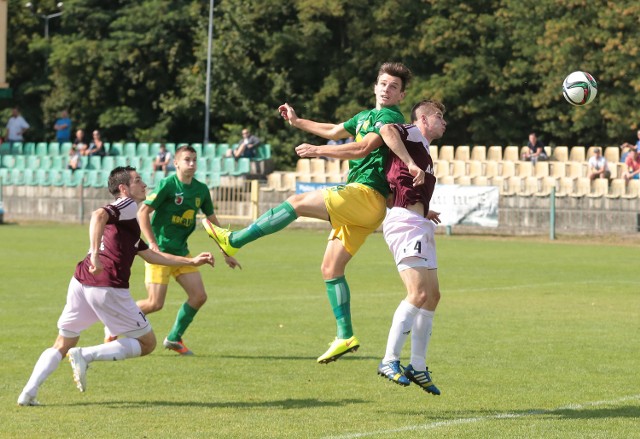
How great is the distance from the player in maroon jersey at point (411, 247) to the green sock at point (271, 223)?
0.81m

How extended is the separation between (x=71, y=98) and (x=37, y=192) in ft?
31.8

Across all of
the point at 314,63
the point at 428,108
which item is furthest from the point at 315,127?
the point at 314,63

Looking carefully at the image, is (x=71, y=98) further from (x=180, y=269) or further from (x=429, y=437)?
(x=429, y=437)

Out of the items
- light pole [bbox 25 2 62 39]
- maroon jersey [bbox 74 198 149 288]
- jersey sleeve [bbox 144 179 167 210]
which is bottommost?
maroon jersey [bbox 74 198 149 288]

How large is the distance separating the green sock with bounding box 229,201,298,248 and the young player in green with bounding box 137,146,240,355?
7.49 feet

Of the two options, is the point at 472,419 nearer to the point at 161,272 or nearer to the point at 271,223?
the point at 271,223

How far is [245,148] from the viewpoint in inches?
1531

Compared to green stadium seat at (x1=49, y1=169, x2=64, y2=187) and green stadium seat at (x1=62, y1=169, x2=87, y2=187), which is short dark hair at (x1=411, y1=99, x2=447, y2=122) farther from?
green stadium seat at (x1=49, y1=169, x2=64, y2=187)

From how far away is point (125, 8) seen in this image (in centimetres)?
5034

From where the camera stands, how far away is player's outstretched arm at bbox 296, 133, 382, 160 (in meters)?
8.62

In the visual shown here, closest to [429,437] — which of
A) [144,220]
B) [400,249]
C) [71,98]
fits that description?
[400,249]

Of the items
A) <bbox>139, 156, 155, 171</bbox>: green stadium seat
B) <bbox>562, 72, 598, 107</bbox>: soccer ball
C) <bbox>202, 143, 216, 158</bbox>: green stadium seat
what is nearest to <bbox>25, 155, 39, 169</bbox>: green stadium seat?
<bbox>139, 156, 155, 171</bbox>: green stadium seat

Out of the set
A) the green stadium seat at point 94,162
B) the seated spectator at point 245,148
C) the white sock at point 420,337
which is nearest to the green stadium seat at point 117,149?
the green stadium seat at point 94,162

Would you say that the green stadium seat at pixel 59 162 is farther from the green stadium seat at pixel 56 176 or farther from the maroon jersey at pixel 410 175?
the maroon jersey at pixel 410 175
